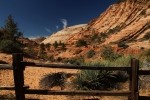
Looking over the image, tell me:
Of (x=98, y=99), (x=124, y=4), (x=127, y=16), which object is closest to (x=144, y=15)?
(x=127, y=16)

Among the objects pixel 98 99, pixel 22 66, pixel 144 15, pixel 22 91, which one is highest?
pixel 144 15

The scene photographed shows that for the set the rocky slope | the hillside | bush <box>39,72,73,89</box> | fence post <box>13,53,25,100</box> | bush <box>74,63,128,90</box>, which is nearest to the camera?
fence post <box>13,53,25,100</box>

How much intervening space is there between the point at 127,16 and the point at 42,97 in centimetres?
6601

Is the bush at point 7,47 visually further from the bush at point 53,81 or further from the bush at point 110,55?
the bush at point 53,81

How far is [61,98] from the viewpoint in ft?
35.8

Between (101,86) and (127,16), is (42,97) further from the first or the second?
(127,16)

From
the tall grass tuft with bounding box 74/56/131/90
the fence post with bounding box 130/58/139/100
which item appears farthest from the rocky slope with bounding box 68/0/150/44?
the fence post with bounding box 130/58/139/100

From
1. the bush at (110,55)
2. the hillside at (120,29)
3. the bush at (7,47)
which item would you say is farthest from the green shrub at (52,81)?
the hillside at (120,29)

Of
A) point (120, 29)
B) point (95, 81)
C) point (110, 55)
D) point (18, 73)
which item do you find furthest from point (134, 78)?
point (120, 29)

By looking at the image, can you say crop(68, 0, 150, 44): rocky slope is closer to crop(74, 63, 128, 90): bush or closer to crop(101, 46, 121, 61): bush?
crop(101, 46, 121, 61): bush

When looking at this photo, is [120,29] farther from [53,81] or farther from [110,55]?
[53,81]

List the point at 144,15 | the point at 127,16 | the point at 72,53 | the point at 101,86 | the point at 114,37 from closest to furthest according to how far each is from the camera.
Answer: the point at 101,86 < the point at 72,53 < the point at 114,37 < the point at 144,15 < the point at 127,16

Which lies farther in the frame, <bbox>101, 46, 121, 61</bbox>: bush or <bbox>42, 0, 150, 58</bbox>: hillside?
<bbox>42, 0, 150, 58</bbox>: hillside

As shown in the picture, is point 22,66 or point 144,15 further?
point 144,15
